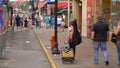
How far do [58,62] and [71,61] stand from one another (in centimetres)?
72

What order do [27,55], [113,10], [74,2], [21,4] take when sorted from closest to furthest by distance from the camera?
1. [27,55]
2. [113,10]
3. [74,2]
4. [21,4]

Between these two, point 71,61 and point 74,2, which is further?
point 74,2

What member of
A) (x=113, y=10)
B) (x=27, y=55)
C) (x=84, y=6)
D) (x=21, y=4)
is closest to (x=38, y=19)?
(x=84, y=6)

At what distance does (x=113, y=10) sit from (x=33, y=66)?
36.7 ft

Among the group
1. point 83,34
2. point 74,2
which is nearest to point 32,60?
point 83,34

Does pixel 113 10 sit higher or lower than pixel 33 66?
higher

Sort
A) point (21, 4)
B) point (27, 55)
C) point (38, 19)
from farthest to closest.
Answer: point (21, 4) < point (38, 19) < point (27, 55)

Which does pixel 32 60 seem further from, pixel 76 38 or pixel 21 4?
pixel 21 4

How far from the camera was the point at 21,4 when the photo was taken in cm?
17012

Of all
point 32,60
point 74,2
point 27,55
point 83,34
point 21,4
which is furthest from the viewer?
point 21,4

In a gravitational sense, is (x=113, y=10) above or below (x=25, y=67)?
above

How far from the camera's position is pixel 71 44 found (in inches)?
647

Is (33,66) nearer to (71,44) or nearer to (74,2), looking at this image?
(71,44)

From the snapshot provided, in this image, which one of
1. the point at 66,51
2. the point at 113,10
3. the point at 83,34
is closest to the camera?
the point at 66,51
